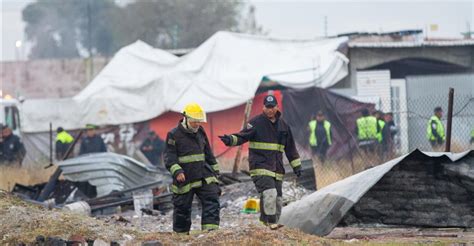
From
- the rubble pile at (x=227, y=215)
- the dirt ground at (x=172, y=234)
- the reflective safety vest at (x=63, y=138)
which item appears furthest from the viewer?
the reflective safety vest at (x=63, y=138)

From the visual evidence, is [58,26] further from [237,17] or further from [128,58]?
[128,58]

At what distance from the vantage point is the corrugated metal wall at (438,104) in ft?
60.9

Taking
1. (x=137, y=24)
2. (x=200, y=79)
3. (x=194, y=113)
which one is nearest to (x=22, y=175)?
(x=200, y=79)

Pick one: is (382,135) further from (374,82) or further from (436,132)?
(374,82)

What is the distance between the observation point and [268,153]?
37.9 feet

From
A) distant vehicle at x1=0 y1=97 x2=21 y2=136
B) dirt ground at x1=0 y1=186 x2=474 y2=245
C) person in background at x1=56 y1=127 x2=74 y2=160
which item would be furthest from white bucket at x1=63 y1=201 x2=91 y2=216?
distant vehicle at x1=0 y1=97 x2=21 y2=136

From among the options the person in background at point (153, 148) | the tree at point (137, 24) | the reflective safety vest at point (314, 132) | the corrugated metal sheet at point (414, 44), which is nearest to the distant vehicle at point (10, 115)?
the person in background at point (153, 148)

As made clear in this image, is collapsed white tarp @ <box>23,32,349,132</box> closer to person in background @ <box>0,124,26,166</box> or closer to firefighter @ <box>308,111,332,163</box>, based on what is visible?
person in background @ <box>0,124,26,166</box>

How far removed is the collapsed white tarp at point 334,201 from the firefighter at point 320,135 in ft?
29.2

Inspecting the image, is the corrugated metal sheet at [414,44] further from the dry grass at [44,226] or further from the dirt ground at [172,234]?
the dry grass at [44,226]

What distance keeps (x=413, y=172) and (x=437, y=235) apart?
109cm

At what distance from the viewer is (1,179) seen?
2150cm

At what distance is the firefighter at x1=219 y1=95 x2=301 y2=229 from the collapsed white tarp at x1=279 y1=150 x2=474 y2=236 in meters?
0.30

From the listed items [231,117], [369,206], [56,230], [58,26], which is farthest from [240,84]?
[58,26]
